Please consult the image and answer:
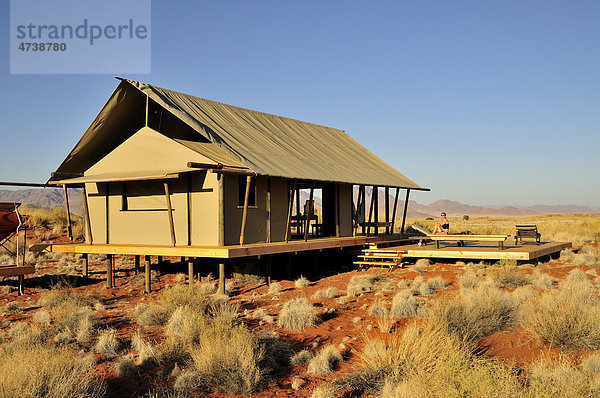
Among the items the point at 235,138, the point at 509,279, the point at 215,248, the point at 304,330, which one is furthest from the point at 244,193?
the point at 509,279

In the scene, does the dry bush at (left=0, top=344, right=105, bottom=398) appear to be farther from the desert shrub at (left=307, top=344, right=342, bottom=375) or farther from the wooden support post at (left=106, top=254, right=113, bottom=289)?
the wooden support post at (left=106, top=254, right=113, bottom=289)

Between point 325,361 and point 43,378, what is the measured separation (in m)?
3.64

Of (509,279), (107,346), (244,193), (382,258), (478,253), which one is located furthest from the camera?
(382,258)

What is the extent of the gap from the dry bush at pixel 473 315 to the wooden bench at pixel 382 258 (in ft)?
22.4

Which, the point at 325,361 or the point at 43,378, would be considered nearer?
the point at 43,378

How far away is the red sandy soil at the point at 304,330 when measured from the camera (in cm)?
728

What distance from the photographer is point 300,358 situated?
7.95 metres

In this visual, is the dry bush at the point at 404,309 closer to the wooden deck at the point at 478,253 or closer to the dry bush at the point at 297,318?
the dry bush at the point at 297,318

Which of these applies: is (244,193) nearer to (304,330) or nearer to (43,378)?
(304,330)

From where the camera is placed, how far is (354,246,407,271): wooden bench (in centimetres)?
1712

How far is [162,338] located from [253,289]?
19.0 ft

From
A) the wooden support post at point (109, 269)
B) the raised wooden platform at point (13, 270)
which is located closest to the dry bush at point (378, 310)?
the wooden support post at point (109, 269)

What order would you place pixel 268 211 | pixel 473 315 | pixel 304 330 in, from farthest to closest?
1. pixel 268 211
2. pixel 304 330
3. pixel 473 315

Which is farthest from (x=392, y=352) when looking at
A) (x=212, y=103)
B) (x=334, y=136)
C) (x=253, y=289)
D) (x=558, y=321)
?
(x=334, y=136)
